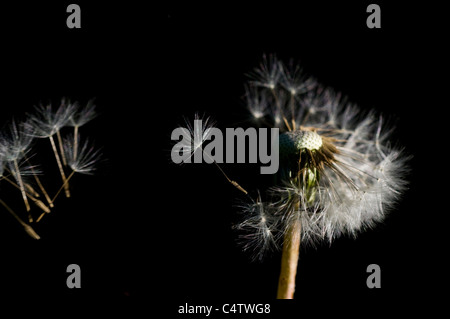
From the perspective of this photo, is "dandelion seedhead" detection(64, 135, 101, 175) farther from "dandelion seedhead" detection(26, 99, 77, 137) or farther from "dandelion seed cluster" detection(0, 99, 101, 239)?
"dandelion seedhead" detection(26, 99, 77, 137)

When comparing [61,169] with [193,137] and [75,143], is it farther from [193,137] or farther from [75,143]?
[193,137]

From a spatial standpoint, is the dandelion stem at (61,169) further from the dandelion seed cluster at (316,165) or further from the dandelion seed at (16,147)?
the dandelion seed cluster at (316,165)

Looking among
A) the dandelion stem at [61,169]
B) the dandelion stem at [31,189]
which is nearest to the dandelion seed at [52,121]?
the dandelion stem at [61,169]

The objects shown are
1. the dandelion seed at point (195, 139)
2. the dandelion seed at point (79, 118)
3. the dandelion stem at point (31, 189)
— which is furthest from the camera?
the dandelion seed at point (79, 118)

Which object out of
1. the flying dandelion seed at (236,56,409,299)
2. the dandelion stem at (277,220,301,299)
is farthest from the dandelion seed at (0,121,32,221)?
the dandelion stem at (277,220,301,299)

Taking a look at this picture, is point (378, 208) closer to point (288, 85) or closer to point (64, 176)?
point (288, 85)

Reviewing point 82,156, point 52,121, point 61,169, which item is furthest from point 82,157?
point 52,121
